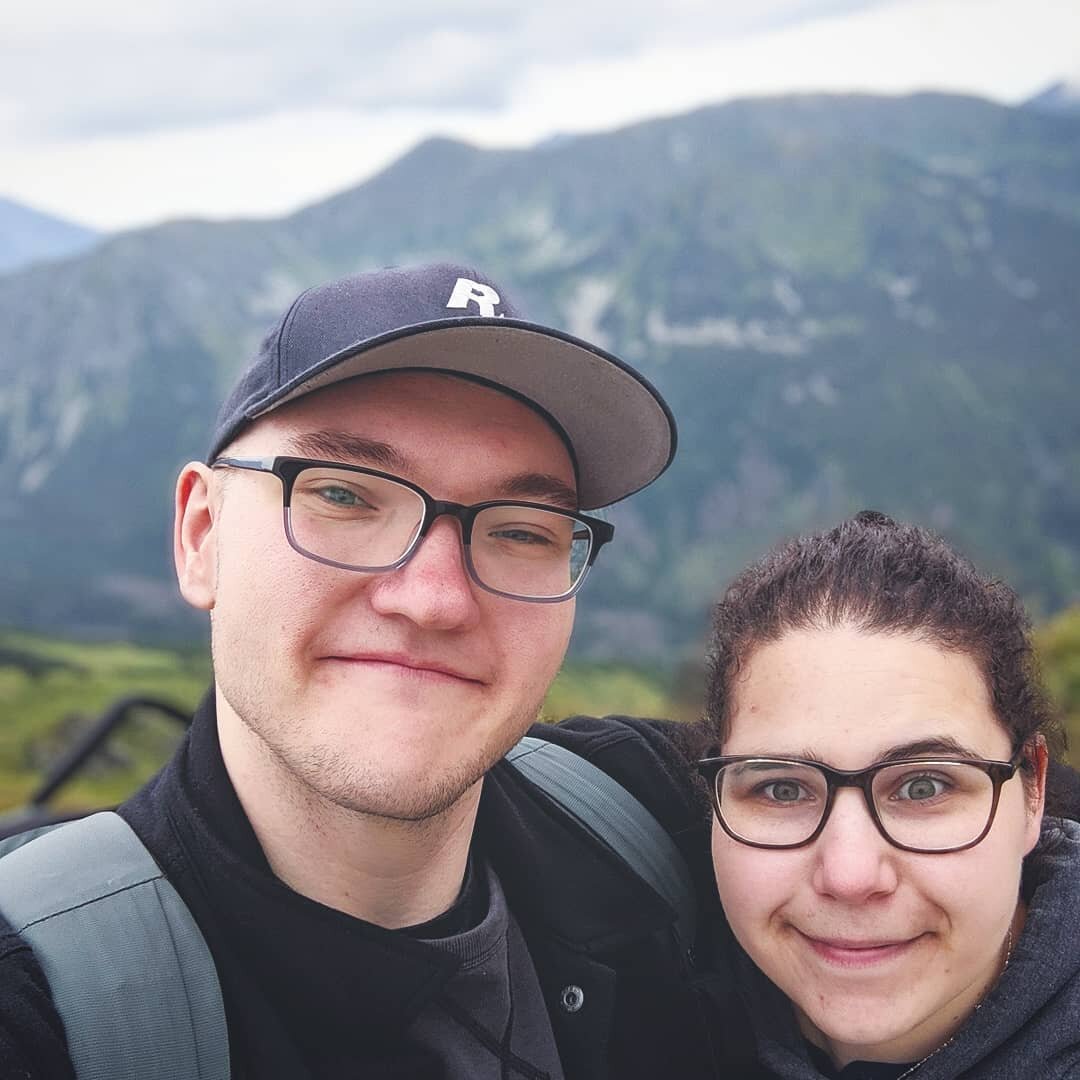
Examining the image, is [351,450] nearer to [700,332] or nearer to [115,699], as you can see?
[115,699]

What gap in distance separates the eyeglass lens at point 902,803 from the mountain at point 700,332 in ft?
297

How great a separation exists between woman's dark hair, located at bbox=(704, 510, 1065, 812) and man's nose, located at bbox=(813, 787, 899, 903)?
1.28 feet

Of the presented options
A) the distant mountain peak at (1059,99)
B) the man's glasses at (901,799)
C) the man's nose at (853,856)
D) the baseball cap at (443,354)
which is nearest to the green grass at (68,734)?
the baseball cap at (443,354)

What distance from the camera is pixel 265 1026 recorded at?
2057mm

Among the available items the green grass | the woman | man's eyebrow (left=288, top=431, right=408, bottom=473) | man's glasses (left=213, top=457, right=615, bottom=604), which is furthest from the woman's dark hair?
the green grass

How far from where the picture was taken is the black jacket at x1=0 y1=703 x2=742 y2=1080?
2066 mm

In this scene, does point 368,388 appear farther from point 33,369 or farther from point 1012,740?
point 33,369

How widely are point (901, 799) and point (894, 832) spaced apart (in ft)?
0.25

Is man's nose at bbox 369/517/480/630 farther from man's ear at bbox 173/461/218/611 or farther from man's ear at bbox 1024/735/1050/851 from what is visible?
man's ear at bbox 1024/735/1050/851

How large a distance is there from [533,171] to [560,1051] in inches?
7424

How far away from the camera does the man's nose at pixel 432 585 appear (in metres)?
2.25

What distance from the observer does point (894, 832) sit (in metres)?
2.36

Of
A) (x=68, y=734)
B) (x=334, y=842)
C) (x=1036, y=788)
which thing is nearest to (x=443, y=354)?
(x=334, y=842)

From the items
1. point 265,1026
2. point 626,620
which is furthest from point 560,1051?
point 626,620
